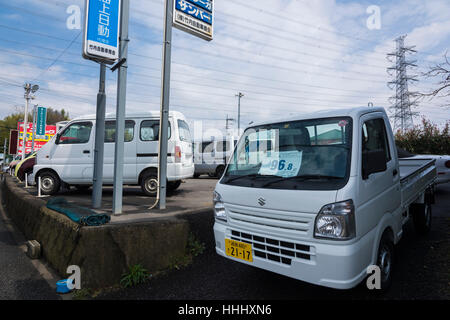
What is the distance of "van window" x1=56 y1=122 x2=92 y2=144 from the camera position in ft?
22.4

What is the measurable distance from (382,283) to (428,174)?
9.56 feet

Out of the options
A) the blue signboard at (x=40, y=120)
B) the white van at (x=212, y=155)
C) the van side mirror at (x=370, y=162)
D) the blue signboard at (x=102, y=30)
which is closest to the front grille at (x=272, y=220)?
the van side mirror at (x=370, y=162)

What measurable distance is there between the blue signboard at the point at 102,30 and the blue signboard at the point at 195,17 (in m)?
0.94

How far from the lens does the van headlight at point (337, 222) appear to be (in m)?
2.10

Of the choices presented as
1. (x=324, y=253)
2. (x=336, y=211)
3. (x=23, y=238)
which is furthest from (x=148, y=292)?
(x=23, y=238)

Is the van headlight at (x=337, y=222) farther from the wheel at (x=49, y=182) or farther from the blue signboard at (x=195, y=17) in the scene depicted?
the wheel at (x=49, y=182)

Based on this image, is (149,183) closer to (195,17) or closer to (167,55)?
(167,55)

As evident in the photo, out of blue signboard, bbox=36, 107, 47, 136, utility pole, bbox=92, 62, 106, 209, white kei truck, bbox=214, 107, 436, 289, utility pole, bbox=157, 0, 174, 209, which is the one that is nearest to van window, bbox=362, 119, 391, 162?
white kei truck, bbox=214, 107, 436, 289

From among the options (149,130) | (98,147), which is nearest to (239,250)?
(98,147)

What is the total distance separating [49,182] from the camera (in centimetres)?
685

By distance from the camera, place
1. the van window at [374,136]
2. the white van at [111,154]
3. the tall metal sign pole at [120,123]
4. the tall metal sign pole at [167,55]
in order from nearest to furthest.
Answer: the van window at [374,136], the tall metal sign pole at [120,123], the tall metal sign pole at [167,55], the white van at [111,154]

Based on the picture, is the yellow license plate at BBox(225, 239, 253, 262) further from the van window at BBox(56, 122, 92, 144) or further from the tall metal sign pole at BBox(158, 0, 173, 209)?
the van window at BBox(56, 122, 92, 144)

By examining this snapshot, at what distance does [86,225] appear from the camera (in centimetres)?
322
